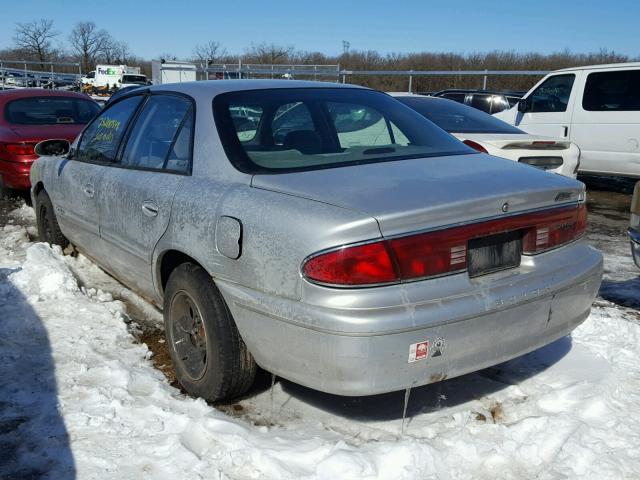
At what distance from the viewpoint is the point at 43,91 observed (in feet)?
30.7

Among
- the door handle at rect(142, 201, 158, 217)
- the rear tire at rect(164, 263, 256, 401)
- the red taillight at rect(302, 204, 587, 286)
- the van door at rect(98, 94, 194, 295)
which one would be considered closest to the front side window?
the van door at rect(98, 94, 194, 295)

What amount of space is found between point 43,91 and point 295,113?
7091 millimetres

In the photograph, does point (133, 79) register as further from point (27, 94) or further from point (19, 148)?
point (19, 148)

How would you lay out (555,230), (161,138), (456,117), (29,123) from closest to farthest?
(555,230) < (161,138) < (456,117) < (29,123)

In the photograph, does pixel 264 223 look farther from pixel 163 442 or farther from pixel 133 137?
pixel 133 137

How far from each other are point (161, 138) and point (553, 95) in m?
8.22

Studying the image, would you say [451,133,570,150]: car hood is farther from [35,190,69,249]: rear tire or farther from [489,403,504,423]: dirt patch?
[35,190,69,249]: rear tire

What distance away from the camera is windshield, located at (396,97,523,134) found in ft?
23.6

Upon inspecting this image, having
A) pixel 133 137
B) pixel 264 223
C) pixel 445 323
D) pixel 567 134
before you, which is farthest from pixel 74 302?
pixel 567 134

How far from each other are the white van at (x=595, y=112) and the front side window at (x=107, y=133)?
7.61m

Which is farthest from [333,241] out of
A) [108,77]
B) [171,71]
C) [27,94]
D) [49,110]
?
[108,77]

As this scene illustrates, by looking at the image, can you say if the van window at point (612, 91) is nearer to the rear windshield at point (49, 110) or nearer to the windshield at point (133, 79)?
the rear windshield at point (49, 110)

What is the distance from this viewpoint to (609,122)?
951 centimetres

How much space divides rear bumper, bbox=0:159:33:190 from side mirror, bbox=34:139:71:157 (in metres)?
2.73
